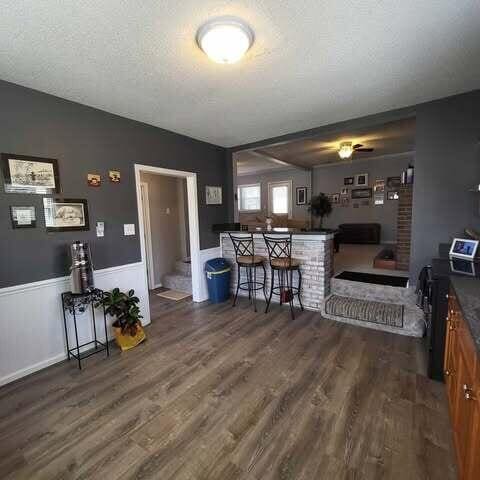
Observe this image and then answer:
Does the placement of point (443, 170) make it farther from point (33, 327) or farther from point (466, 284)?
point (33, 327)

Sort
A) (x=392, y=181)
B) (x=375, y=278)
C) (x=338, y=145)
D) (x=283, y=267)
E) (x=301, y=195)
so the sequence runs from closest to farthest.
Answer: (x=283, y=267) → (x=375, y=278) → (x=338, y=145) → (x=392, y=181) → (x=301, y=195)

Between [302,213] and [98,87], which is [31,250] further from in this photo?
[302,213]

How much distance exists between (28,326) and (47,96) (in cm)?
213

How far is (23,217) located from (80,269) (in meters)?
0.65

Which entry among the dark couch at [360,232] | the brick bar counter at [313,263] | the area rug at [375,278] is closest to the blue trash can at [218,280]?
the brick bar counter at [313,263]

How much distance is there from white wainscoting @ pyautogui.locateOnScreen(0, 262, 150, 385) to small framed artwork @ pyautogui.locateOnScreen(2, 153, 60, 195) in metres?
0.86

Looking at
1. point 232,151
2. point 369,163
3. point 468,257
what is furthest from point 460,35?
point 369,163

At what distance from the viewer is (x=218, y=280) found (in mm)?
3973

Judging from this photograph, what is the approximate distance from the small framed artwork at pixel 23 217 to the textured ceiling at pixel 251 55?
107cm

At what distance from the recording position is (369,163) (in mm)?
7461

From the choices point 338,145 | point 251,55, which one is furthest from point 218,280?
point 338,145

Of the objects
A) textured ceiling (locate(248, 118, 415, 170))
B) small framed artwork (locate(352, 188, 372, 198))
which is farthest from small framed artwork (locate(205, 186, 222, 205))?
small framed artwork (locate(352, 188, 372, 198))

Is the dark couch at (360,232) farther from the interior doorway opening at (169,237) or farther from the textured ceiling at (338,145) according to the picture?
the interior doorway opening at (169,237)

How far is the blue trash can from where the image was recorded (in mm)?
3953
